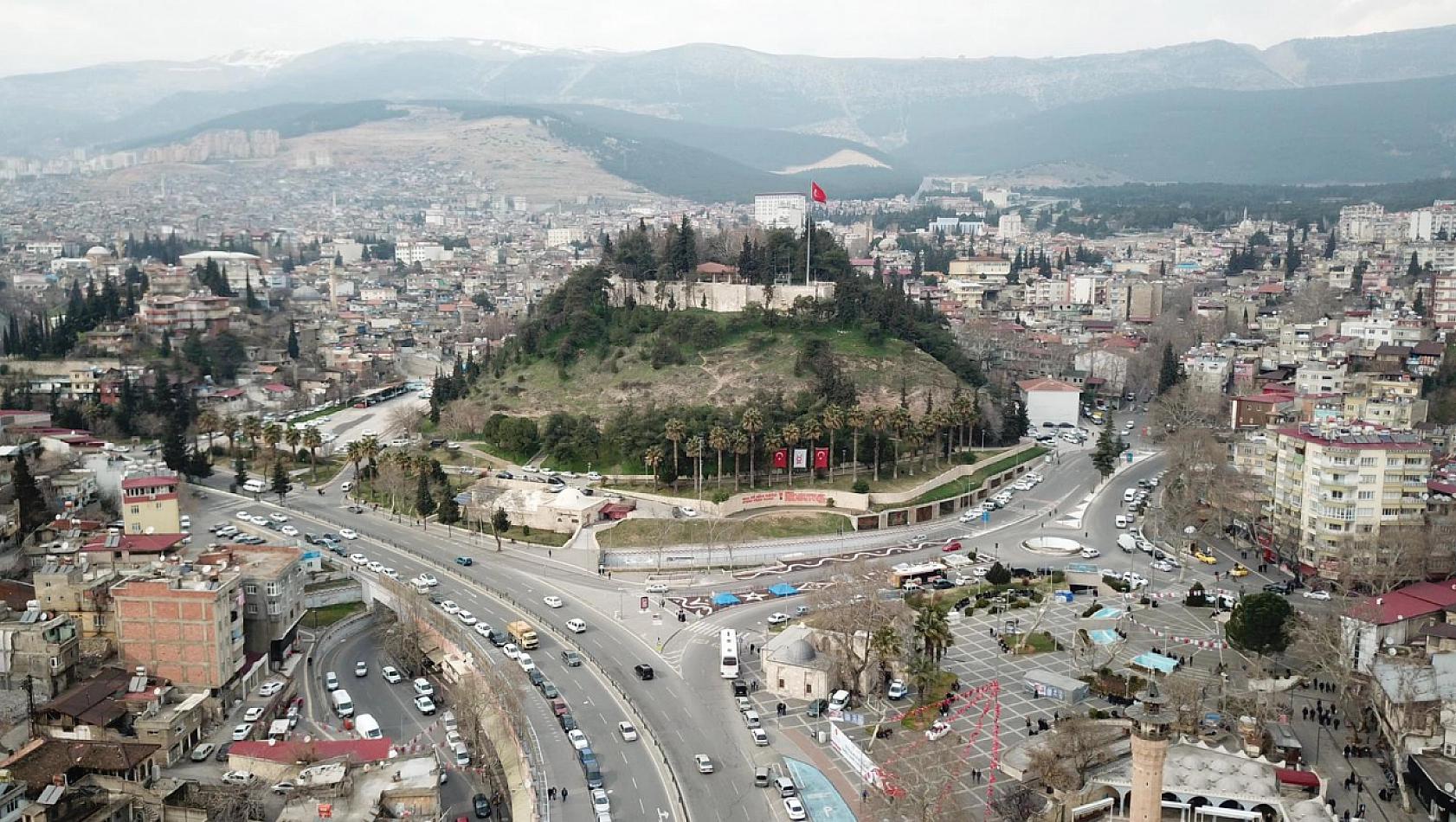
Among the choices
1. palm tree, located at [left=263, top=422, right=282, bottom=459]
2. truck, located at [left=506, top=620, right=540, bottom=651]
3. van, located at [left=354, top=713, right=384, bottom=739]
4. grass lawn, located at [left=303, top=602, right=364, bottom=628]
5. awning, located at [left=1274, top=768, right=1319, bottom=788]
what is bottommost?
grass lawn, located at [left=303, top=602, right=364, bottom=628]

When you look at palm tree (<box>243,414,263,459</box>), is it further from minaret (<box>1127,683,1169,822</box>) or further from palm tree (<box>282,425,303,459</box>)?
minaret (<box>1127,683,1169,822</box>)

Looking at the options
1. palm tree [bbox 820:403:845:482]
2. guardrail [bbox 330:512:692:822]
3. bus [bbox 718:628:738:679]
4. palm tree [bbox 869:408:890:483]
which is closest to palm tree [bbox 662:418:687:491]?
palm tree [bbox 820:403:845:482]

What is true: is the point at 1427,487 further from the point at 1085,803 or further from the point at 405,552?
the point at 405,552

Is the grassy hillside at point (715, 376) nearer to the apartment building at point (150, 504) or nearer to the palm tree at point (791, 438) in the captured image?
the palm tree at point (791, 438)

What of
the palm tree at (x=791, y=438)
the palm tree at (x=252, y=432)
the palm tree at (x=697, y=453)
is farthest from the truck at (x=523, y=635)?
the palm tree at (x=252, y=432)

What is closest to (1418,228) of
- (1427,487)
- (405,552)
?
(1427,487)

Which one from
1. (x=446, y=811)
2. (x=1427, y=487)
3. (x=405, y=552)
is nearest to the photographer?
(x=446, y=811)

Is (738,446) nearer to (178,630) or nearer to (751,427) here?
(751,427)
